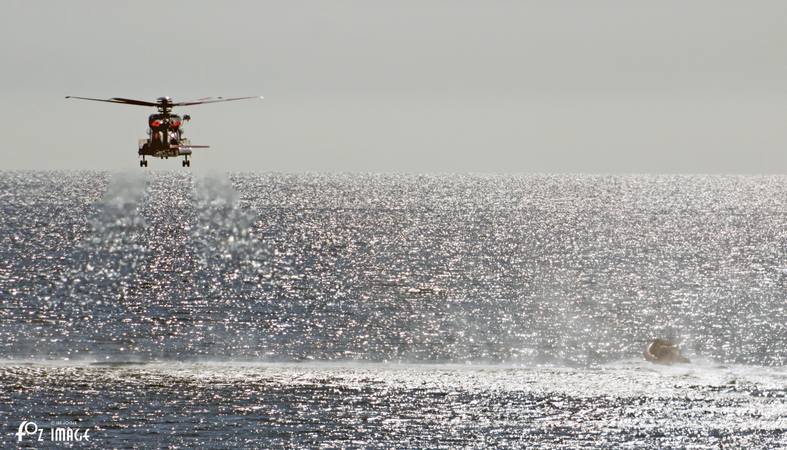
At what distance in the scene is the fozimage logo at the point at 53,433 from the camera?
8106cm

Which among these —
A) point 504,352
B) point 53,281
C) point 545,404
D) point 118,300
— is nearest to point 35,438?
point 545,404

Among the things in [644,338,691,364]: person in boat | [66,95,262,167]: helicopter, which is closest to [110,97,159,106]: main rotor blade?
[66,95,262,167]: helicopter

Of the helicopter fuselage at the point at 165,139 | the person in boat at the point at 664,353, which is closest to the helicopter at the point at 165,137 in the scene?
the helicopter fuselage at the point at 165,139

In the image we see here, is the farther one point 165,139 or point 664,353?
point 664,353

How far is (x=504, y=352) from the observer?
404 feet

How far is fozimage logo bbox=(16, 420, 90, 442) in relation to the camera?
81062 millimetres

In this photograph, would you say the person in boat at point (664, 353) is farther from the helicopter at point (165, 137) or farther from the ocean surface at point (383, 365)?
the helicopter at point (165, 137)

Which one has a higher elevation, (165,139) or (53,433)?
(165,139)

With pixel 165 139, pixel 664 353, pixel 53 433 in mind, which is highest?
pixel 165 139

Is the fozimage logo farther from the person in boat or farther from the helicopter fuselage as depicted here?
the person in boat

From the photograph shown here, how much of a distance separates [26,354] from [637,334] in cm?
7158

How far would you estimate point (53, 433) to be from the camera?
270 ft

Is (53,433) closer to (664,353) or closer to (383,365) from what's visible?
(383,365)

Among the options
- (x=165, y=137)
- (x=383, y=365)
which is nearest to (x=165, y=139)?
(x=165, y=137)
